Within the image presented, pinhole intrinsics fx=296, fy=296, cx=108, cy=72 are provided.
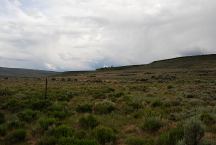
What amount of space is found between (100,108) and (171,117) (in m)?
4.41

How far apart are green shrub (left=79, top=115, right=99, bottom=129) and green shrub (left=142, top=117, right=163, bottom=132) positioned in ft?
6.76

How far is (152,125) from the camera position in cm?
1134

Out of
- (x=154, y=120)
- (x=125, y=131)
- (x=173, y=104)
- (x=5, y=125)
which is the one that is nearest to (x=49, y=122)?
(x=5, y=125)

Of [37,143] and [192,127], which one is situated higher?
[192,127]

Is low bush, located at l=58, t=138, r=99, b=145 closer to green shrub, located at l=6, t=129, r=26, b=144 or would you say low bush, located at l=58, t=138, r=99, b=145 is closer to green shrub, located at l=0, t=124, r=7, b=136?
green shrub, located at l=6, t=129, r=26, b=144

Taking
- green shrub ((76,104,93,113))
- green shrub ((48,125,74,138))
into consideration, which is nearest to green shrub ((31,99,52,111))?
green shrub ((76,104,93,113))

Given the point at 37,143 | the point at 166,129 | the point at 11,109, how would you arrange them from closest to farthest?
the point at 37,143 < the point at 166,129 < the point at 11,109

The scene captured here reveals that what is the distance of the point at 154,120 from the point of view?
11633mm

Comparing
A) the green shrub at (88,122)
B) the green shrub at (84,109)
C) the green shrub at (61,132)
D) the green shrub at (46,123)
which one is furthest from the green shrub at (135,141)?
the green shrub at (84,109)

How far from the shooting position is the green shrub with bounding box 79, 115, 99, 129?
39.8ft

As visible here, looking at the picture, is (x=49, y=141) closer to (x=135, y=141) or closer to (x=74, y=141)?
(x=74, y=141)

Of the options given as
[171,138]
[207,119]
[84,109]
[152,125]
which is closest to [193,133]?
[171,138]

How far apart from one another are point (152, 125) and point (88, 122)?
270 centimetres

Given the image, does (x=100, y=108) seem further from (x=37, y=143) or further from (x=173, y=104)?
(x=37, y=143)
